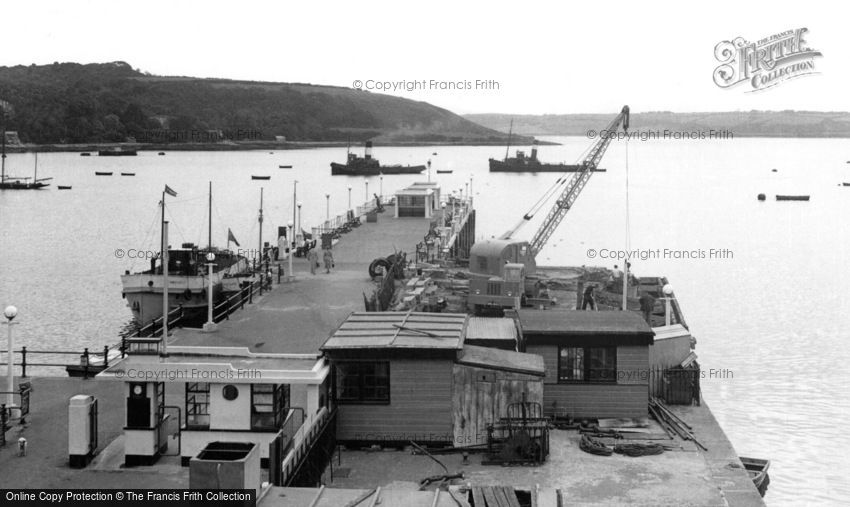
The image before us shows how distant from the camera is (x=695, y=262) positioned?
74.5 metres

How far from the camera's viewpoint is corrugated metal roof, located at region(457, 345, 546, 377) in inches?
763

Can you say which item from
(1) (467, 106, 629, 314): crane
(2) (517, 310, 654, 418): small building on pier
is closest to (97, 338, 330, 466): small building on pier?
(2) (517, 310, 654, 418): small building on pier

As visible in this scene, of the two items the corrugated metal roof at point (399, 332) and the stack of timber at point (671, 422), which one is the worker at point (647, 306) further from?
the corrugated metal roof at point (399, 332)

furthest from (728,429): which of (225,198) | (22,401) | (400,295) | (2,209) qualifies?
(225,198)

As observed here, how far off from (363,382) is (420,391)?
1041 mm

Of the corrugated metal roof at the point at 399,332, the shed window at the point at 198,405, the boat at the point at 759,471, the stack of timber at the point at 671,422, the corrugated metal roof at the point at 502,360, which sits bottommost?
the boat at the point at 759,471

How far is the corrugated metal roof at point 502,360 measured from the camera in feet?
63.6

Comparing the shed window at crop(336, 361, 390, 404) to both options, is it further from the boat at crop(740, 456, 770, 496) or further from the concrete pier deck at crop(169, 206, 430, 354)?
the boat at crop(740, 456, 770, 496)

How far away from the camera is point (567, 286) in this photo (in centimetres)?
4450

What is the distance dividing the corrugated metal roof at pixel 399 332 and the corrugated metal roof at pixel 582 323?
1459 millimetres

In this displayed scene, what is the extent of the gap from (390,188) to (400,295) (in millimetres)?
130532

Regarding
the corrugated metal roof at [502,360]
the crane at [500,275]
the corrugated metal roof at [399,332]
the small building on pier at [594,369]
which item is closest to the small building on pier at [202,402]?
the corrugated metal roof at [399,332]

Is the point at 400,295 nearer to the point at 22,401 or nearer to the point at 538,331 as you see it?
the point at 538,331

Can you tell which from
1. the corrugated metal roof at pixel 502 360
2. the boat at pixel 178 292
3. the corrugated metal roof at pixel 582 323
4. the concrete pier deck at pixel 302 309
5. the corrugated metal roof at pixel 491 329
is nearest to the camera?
the corrugated metal roof at pixel 502 360
